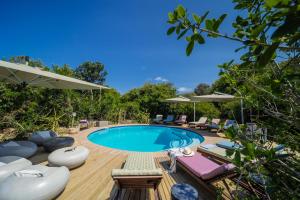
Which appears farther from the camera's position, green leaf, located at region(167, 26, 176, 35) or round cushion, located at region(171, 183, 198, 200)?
round cushion, located at region(171, 183, 198, 200)

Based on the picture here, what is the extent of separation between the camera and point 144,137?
1167 centimetres

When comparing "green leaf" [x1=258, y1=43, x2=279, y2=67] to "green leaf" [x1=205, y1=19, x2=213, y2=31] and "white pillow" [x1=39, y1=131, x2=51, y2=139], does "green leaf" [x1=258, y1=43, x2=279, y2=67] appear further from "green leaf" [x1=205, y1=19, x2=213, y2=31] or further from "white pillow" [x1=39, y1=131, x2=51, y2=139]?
"white pillow" [x1=39, y1=131, x2=51, y2=139]

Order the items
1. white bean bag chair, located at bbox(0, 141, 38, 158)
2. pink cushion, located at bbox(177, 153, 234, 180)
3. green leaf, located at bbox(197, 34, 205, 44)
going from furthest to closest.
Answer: white bean bag chair, located at bbox(0, 141, 38, 158) → pink cushion, located at bbox(177, 153, 234, 180) → green leaf, located at bbox(197, 34, 205, 44)

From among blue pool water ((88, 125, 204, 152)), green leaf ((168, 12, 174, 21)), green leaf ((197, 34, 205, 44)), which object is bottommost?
blue pool water ((88, 125, 204, 152))

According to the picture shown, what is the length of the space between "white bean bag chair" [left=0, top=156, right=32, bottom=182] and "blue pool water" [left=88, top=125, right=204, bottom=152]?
543 centimetres

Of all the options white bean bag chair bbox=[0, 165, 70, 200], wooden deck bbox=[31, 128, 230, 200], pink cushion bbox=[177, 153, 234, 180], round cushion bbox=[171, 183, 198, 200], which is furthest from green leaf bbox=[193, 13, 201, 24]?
white bean bag chair bbox=[0, 165, 70, 200]

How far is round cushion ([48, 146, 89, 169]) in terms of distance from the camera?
428 centimetres

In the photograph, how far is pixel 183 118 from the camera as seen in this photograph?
14.5 meters

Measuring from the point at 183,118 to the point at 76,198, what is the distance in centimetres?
1224

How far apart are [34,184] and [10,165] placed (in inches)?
53.9

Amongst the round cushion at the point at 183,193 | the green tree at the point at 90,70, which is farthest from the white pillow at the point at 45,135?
the green tree at the point at 90,70

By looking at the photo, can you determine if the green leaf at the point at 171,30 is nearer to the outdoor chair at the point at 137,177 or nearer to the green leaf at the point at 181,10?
the green leaf at the point at 181,10

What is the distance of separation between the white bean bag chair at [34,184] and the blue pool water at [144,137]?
586cm

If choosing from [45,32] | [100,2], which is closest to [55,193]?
[100,2]
